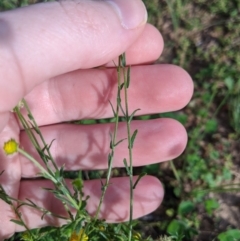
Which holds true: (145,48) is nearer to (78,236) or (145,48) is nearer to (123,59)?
(123,59)

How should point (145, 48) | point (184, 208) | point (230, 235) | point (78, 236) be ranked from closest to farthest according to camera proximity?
point (78, 236) < point (145, 48) < point (230, 235) < point (184, 208)

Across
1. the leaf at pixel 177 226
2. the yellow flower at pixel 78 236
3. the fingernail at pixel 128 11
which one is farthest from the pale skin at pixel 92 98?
the yellow flower at pixel 78 236

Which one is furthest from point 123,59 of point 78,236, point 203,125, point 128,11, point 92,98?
point 203,125

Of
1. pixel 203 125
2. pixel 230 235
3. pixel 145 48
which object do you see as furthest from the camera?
pixel 203 125

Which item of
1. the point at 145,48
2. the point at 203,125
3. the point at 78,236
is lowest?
the point at 203,125

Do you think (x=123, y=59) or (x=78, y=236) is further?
(x=123, y=59)

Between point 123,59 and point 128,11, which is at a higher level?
point 128,11

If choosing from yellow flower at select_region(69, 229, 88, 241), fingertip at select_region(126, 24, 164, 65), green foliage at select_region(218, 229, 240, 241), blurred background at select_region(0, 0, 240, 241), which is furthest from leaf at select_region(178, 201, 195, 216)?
yellow flower at select_region(69, 229, 88, 241)

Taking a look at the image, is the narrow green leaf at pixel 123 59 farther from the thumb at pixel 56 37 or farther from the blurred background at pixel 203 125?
the blurred background at pixel 203 125
